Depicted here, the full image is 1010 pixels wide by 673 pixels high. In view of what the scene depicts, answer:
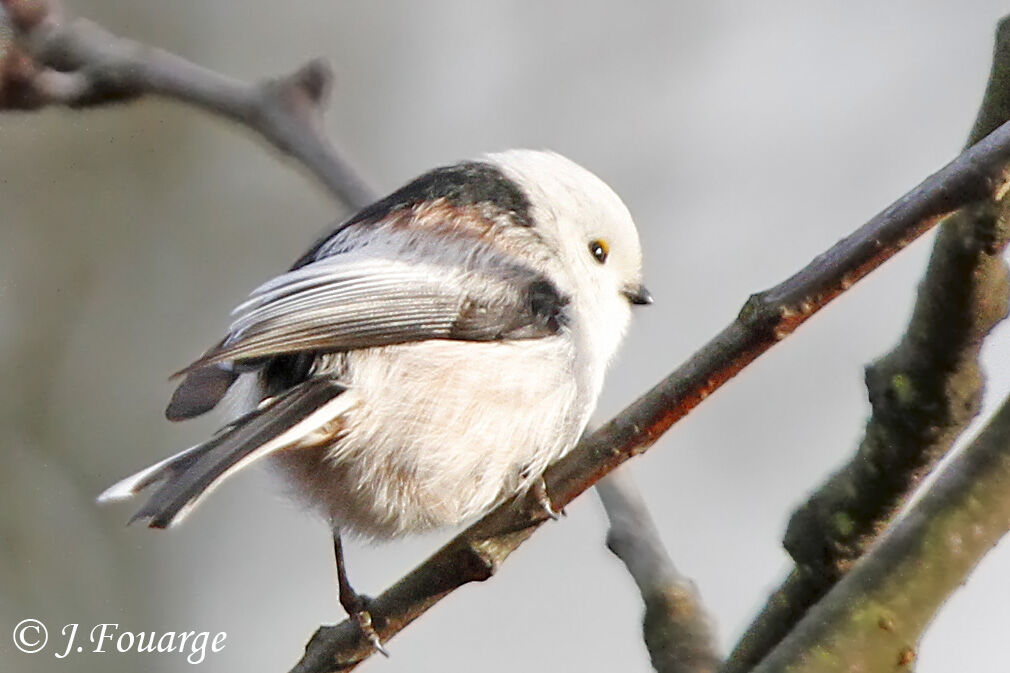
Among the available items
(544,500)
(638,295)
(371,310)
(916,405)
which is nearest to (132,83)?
(371,310)

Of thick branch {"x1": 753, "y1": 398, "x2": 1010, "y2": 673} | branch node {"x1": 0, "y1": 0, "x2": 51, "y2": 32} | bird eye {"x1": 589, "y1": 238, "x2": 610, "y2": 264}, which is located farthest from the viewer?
bird eye {"x1": 589, "y1": 238, "x2": 610, "y2": 264}

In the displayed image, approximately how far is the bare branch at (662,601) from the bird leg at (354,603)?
329 mm

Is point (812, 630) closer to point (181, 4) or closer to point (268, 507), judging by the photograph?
point (268, 507)

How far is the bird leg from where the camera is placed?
1459mm

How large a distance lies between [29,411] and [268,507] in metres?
0.64

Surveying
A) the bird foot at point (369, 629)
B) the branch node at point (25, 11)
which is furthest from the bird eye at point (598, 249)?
the branch node at point (25, 11)

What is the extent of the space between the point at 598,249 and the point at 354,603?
0.69 m

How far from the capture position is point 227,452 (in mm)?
1241

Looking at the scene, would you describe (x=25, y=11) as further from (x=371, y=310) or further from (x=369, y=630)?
(x=369, y=630)

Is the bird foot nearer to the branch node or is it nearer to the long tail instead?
the long tail

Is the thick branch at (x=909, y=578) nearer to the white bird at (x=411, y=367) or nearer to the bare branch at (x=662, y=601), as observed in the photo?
the bare branch at (x=662, y=601)

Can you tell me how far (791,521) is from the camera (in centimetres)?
135

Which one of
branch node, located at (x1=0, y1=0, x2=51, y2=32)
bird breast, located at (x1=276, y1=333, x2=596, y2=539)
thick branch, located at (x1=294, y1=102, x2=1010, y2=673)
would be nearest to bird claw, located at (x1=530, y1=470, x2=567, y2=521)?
thick branch, located at (x1=294, y1=102, x2=1010, y2=673)

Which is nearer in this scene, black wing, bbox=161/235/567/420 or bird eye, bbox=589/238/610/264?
black wing, bbox=161/235/567/420
